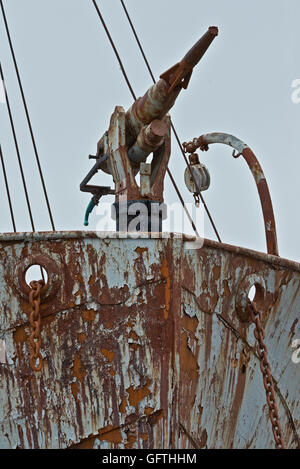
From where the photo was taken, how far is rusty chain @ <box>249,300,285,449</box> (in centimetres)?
462

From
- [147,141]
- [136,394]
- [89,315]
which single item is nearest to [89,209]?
[147,141]

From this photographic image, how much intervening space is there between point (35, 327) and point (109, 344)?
44 centimetres

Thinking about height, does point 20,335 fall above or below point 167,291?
below

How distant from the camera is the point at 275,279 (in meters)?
5.35

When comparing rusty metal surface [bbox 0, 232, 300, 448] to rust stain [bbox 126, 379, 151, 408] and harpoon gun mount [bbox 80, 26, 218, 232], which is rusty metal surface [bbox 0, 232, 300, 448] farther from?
harpoon gun mount [bbox 80, 26, 218, 232]

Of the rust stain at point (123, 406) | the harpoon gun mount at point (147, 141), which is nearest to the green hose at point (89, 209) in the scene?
the harpoon gun mount at point (147, 141)

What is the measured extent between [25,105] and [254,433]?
4271 millimetres

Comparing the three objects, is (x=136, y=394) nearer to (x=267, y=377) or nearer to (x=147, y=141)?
(x=267, y=377)

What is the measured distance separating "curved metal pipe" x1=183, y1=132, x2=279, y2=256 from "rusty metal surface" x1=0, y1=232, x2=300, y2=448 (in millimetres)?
1396

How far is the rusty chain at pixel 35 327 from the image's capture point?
4.50 m

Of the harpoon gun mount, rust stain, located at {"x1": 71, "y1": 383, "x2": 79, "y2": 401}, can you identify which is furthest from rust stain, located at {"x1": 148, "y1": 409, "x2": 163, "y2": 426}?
the harpoon gun mount

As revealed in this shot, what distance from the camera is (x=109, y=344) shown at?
4566mm

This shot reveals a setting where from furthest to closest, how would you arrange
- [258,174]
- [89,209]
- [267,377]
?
[89,209] < [258,174] < [267,377]

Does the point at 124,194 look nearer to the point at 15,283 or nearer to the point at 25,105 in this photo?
the point at 15,283
